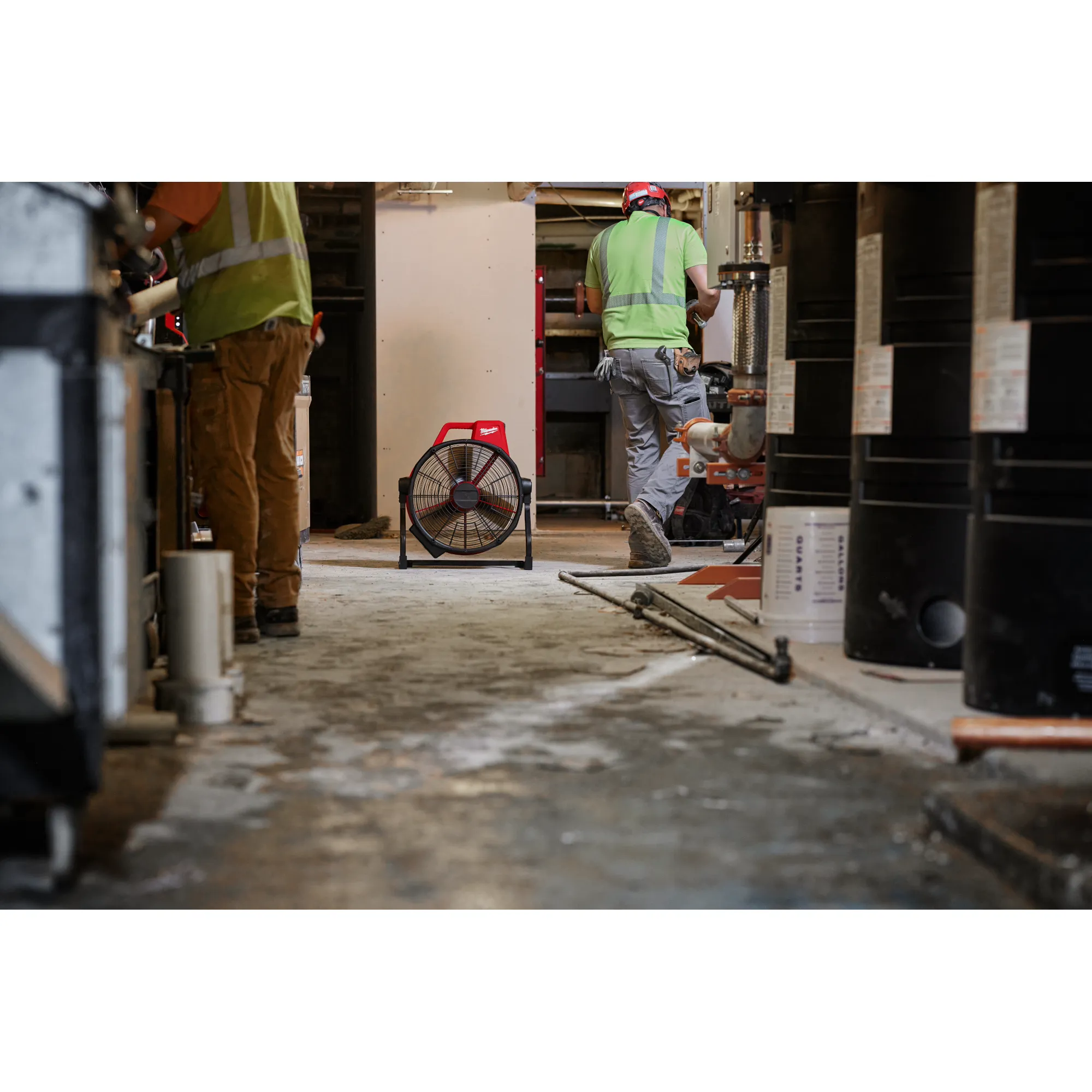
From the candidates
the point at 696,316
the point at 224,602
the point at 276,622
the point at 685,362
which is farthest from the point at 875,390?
the point at 696,316

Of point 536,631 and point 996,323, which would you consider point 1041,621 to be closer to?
point 996,323

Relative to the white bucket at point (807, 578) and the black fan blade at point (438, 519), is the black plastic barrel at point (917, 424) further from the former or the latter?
the black fan blade at point (438, 519)

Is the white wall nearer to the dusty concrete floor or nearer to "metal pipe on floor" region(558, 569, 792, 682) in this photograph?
"metal pipe on floor" region(558, 569, 792, 682)

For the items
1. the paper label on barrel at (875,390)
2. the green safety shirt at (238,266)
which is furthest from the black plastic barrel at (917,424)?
the green safety shirt at (238,266)

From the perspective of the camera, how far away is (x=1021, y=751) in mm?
2623

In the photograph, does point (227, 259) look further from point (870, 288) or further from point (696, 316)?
point (696, 316)

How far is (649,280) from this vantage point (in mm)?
7082

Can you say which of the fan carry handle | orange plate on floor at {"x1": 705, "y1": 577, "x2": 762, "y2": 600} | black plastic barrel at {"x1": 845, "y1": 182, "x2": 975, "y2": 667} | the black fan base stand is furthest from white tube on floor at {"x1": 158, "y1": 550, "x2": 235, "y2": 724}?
the fan carry handle

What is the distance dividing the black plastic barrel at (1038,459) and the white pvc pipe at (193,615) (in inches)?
68.9

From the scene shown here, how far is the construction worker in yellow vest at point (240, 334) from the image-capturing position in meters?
4.24

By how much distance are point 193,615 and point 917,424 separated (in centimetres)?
190

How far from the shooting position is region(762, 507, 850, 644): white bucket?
4082 millimetres

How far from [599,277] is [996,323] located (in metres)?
4.79

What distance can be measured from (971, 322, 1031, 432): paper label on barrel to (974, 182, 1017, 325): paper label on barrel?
0.11ft
